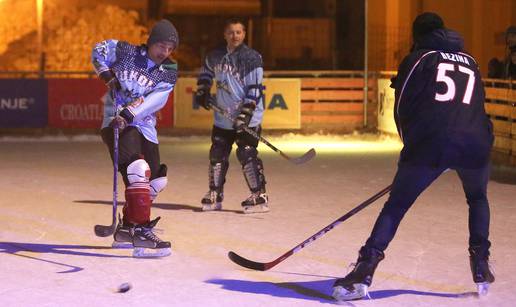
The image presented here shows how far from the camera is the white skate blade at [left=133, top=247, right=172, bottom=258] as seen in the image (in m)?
6.89

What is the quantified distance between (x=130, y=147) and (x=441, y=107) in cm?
247

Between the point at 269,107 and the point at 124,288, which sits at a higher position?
the point at 269,107

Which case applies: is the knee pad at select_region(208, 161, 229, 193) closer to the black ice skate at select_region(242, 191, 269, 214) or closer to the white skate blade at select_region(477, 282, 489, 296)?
the black ice skate at select_region(242, 191, 269, 214)

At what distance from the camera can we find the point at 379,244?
18.5 feet

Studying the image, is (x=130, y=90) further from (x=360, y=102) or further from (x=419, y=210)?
(x=360, y=102)

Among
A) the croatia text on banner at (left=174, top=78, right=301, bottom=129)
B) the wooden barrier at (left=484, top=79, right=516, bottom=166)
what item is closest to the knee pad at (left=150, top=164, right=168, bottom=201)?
the wooden barrier at (left=484, top=79, right=516, bottom=166)

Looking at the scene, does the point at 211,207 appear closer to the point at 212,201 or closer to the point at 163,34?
the point at 212,201

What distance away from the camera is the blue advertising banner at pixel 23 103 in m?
18.1

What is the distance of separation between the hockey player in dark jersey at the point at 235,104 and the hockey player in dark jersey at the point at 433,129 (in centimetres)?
350

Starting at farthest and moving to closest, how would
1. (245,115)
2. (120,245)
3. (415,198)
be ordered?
(245,115)
(120,245)
(415,198)

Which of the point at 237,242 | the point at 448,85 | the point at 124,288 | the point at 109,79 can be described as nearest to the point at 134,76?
the point at 109,79

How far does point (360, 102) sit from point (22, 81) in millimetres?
6089

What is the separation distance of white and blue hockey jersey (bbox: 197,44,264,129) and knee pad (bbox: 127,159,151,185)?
2.27 metres

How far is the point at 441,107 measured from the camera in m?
5.40
